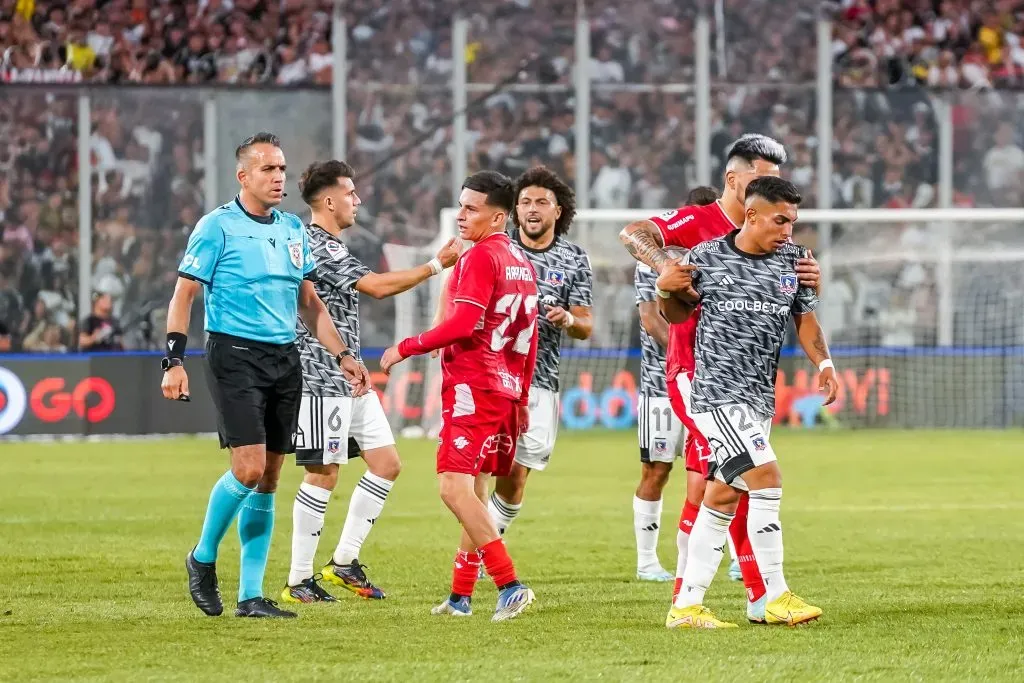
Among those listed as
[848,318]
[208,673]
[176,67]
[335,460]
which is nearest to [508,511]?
[335,460]

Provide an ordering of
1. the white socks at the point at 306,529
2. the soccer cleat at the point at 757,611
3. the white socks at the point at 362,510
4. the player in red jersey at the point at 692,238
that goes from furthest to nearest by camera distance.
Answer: the white socks at the point at 362,510
the white socks at the point at 306,529
the player in red jersey at the point at 692,238
the soccer cleat at the point at 757,611

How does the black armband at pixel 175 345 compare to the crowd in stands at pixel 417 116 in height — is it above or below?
below

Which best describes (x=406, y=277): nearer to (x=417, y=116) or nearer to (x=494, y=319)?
(x=494, y=319)

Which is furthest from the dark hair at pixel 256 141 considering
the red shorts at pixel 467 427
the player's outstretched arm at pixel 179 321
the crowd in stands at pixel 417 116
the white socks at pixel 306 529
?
the crowd in stands at pixel 417 116

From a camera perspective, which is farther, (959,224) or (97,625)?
(959,224)

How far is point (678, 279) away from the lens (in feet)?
23.7

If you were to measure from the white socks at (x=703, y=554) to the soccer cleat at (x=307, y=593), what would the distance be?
1950 mm

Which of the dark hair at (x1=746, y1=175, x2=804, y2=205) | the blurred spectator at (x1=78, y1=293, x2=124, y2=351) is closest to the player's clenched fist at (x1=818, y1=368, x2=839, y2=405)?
the dark hair at (x1=746, y1=175, x2=804, y2=205)

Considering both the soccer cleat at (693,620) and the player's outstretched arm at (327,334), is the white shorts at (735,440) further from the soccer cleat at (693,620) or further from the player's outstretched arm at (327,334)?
the player's outstretched arm at (327,334)

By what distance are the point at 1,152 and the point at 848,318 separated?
11.9 m

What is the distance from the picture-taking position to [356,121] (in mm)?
24000

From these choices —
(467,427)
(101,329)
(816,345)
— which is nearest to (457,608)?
(467,427)

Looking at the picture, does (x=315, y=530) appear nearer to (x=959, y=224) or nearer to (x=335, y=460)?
(x=335, y=460)

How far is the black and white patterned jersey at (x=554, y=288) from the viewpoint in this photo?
9.47m
